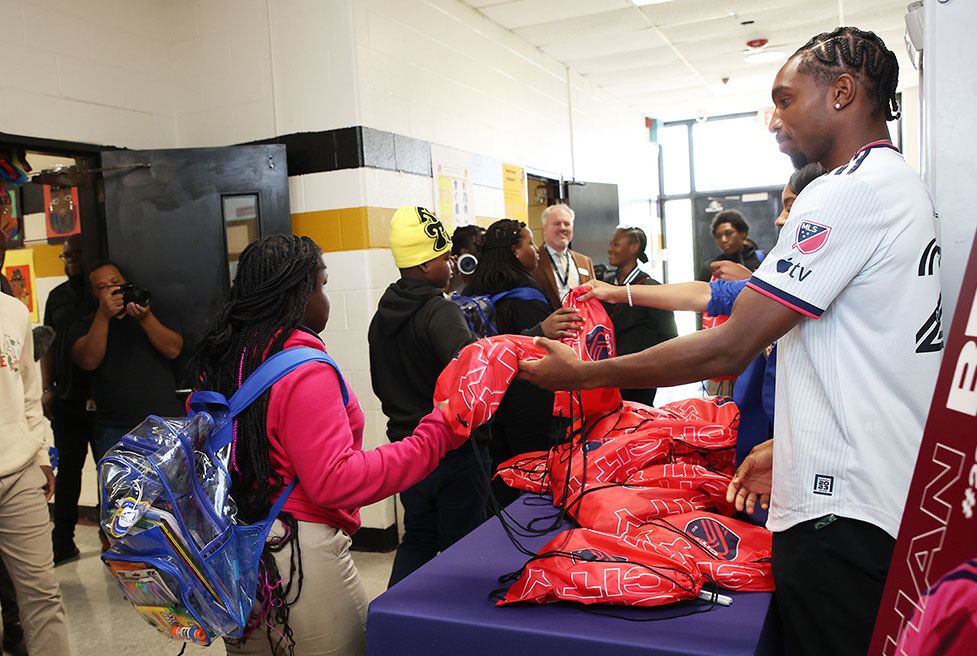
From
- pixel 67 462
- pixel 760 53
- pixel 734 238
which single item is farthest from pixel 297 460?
pixel 760 53

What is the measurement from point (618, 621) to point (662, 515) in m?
0.38

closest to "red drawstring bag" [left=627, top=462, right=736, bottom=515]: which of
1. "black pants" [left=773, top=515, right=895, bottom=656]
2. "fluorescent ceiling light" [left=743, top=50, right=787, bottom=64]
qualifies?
"black pants" [left=773, top=515, right=895, bottom=656]

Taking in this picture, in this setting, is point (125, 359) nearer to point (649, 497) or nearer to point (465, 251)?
point (465, 251)

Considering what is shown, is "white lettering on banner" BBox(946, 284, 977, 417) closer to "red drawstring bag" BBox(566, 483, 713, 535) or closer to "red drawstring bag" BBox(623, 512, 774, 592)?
"red drawstring bag" BBox(623, 512, 774, 592)

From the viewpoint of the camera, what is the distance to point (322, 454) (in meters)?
1.46

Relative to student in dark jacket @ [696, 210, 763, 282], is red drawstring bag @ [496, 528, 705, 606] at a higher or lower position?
lower

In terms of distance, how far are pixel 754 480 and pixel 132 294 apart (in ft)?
10.7

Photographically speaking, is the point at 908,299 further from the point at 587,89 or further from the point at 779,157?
the point at 779,157

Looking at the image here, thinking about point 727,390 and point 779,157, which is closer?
point 727,390

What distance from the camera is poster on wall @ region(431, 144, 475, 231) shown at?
4727 millimetres

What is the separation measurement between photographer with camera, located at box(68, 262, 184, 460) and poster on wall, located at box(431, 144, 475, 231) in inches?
70.2

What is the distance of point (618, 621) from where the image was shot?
1.39m

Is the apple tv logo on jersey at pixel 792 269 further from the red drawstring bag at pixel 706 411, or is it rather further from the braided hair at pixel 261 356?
the red drawstring bag at pixel 706 411

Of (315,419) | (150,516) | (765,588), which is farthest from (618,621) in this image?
(150,516)
